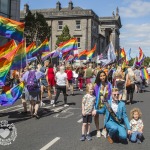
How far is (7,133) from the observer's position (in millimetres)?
7629

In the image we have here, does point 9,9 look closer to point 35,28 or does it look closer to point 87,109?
point 35,28

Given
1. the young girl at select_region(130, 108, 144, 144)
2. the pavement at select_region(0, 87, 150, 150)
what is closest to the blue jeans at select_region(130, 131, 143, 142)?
the young girl at select_region(130, 108, 144, 144)

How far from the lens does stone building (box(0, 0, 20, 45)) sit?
24.2 metres

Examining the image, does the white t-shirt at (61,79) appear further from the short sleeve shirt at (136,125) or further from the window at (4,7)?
the window at (4,7)

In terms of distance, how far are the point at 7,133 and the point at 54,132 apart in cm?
113

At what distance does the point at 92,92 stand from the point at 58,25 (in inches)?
2174

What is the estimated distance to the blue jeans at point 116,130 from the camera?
6945 mm

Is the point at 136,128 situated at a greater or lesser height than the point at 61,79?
lesser

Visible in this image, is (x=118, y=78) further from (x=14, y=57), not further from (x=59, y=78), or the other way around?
(x=14, y=57)

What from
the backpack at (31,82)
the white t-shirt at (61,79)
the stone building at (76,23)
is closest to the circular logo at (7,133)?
the backpack at (31,82)

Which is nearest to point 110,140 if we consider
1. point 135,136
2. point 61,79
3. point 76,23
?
point 135,136

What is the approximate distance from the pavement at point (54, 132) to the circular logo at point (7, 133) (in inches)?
4.5

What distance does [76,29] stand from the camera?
60.2 m

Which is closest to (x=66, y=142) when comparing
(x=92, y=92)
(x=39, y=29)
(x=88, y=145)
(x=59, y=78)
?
(x=88, y=145)
